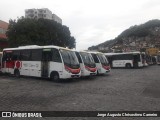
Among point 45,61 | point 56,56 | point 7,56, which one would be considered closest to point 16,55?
point 7,56

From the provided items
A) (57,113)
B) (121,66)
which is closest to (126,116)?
(57,113)

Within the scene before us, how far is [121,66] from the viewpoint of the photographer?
135ft

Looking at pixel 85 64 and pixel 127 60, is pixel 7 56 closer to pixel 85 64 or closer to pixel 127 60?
pixel 85 64

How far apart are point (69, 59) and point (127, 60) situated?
23810 mm

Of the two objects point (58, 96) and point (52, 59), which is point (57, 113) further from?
point (52, 59)

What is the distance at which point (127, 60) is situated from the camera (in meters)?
40.0

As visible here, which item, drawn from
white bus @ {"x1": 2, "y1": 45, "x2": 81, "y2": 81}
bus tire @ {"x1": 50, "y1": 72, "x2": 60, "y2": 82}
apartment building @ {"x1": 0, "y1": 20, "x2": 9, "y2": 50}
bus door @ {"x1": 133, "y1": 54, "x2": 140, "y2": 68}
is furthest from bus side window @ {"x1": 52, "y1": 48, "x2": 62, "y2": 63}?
apartment building @ {"x1": 0, "y1": 20, "x2": 9, "y2": 50}

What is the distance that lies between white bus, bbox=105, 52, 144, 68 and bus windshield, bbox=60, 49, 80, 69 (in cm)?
2285

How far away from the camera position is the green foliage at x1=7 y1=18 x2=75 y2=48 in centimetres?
4903

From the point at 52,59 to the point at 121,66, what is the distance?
24.7 metres

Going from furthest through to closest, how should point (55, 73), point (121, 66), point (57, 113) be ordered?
point (121, 66) < point (55, 73) < point (57, 113)

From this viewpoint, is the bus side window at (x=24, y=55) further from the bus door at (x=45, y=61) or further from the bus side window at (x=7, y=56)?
the bus door at (x=45, y=61)

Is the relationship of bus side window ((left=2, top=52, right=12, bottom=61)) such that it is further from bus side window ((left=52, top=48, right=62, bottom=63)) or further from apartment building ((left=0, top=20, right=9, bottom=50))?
apartment building ((left=0, top=20, right=9, bottom=50))

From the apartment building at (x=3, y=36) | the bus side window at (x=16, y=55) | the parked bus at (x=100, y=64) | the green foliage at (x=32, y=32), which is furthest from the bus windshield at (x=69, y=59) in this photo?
the apartment building at (x=3, y=36)
